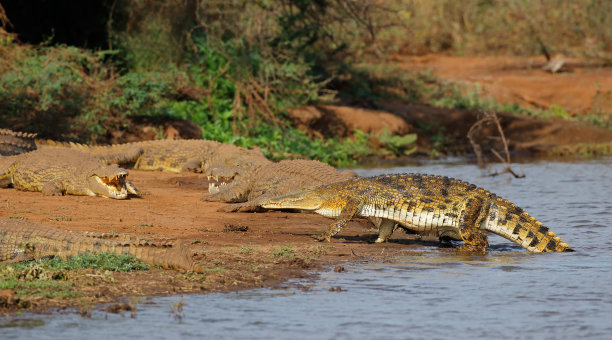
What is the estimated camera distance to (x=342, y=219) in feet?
25.7

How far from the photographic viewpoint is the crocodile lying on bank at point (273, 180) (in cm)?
976

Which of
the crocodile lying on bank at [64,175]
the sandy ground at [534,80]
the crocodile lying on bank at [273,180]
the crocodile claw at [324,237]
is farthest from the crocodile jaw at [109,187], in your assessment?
the sandy ground at [534,80]

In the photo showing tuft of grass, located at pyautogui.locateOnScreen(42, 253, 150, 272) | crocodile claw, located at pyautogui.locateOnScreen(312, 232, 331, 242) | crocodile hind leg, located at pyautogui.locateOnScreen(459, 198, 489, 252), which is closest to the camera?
tuft of grass, located at pyautogui.locateOnScreen(42, 253, 150, 272)

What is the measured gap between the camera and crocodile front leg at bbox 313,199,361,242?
7785 millimetres

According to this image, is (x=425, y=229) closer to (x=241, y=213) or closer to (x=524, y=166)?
(x=241, y=213)

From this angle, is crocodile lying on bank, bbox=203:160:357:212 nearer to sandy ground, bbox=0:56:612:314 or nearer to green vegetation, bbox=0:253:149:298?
sandy ground, bbox=0:56:612:314

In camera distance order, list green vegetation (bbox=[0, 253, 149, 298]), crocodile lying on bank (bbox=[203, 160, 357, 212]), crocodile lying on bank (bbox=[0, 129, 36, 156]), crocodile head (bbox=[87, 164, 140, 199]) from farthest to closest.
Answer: crocodile lying on bank (bbox=[0, 129, 36, 156]) < crocodile lying on bank (bbox=[203, 160, 357, 212]) < crocodile head (bbox=[87, 164, 140, 199]) < green vegetation (bbox=[0, 253, 149, 298])

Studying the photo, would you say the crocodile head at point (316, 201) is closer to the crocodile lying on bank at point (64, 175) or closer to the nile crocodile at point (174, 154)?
the crocodile lying on bank at point (64, 175)

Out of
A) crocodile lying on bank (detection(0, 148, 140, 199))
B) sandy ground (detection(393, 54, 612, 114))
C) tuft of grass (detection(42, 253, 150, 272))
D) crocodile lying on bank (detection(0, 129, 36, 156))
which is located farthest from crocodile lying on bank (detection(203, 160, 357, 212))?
sandy ground (detection(393, 54, 612, 114))

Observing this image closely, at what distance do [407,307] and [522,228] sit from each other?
2474mm

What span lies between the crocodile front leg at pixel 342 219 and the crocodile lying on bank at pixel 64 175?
280cm

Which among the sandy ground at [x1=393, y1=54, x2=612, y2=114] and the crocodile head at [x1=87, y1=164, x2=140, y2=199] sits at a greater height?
the sandy ground at [x1=393, y1=54, x2=612, y2=114]

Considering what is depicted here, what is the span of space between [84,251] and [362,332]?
2.34m

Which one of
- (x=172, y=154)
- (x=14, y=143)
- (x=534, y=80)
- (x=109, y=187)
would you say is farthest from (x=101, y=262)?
(x=534, y=80)
